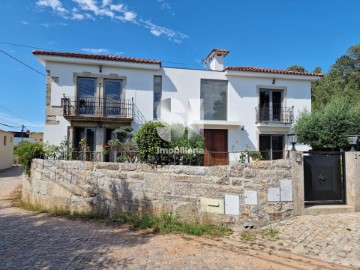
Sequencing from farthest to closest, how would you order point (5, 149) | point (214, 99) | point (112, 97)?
point (5, 149) < point (214, 99) < point (112, 97)

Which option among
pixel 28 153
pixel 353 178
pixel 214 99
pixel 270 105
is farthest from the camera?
pixel 270 105

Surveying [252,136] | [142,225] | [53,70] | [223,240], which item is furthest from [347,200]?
[53,70]

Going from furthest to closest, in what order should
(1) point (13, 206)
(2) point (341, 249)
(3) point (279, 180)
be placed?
1. (1) point (13, 206)
2. (3) point (279, 180)
3. (2) point (341, 249)

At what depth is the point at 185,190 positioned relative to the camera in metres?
5.57

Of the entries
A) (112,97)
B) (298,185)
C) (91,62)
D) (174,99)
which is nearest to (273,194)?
(298,185)

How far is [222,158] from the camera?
13195 millimetres

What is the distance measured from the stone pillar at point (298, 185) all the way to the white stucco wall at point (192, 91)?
760 centimetres

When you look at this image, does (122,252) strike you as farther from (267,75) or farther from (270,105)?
(267,75)

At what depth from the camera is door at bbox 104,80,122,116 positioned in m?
12.8

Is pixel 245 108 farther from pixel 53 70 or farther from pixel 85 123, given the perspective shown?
pixel 53 70

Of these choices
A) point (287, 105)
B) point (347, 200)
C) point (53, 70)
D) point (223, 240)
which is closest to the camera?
point (223, 240)

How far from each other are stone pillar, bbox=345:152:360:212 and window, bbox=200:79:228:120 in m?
8.54

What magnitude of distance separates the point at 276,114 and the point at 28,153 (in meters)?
13.0

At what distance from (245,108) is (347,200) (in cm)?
896
